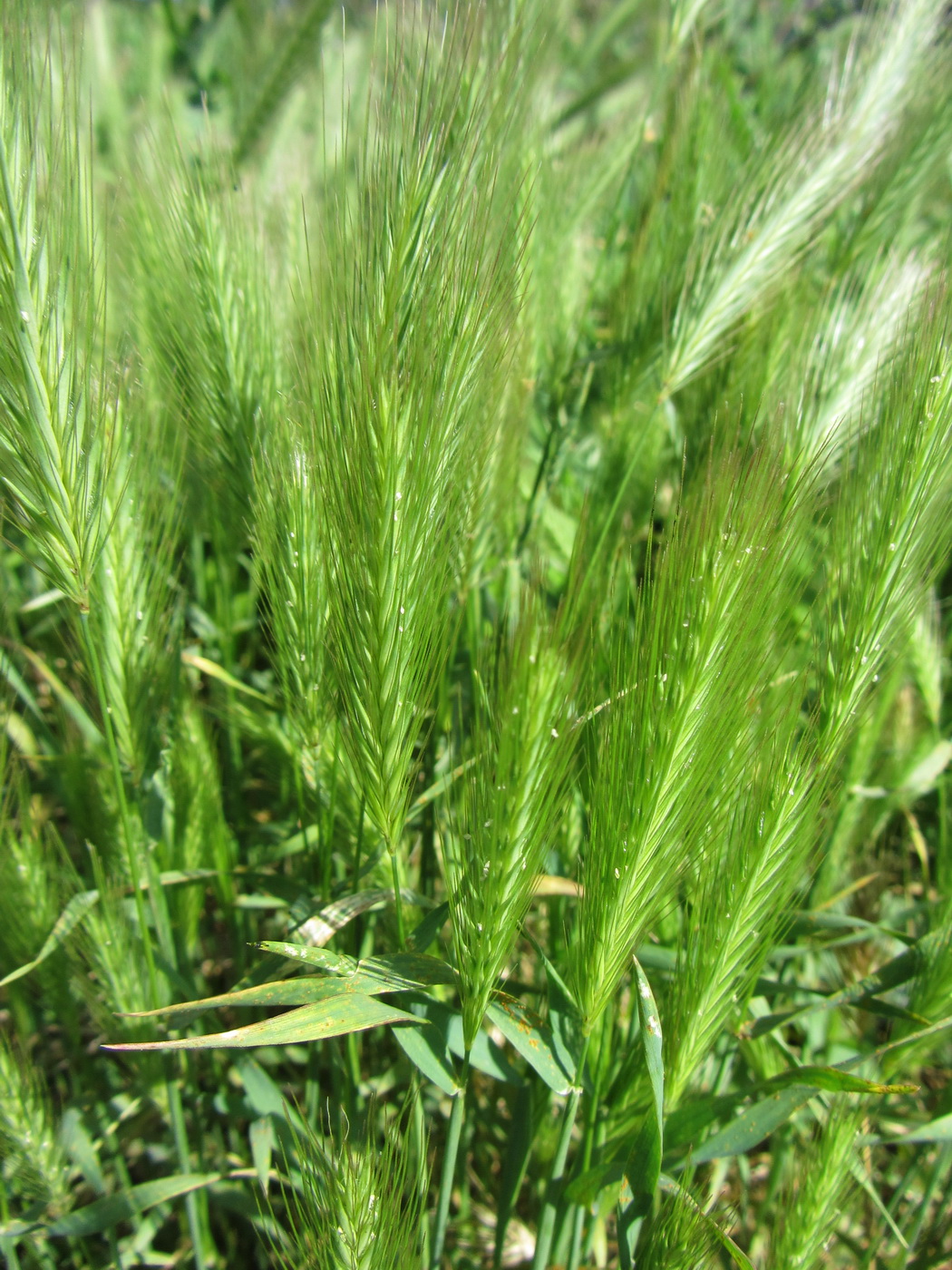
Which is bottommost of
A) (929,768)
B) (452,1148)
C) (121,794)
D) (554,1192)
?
(554,1192)

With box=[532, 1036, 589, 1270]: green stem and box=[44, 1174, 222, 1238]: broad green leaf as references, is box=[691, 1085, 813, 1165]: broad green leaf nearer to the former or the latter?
box=[532, 1036, 589, 1270]: green stem

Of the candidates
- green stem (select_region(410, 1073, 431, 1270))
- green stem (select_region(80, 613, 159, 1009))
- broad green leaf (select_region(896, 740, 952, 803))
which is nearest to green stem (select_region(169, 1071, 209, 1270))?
green stem (select_region(80, 613, 159, 1009))

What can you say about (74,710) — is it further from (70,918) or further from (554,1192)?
(554,1192)

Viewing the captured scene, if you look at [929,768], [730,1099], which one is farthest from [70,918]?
[929,768]

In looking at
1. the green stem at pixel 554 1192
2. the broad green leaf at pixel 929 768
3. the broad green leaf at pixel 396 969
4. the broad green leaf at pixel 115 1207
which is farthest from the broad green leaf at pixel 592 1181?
the broad green leaf at pixel 929 768

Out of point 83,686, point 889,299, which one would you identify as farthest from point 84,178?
point 889,299

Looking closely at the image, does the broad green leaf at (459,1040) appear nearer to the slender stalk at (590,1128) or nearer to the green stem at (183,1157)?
the slender stalk at (590,1128)
